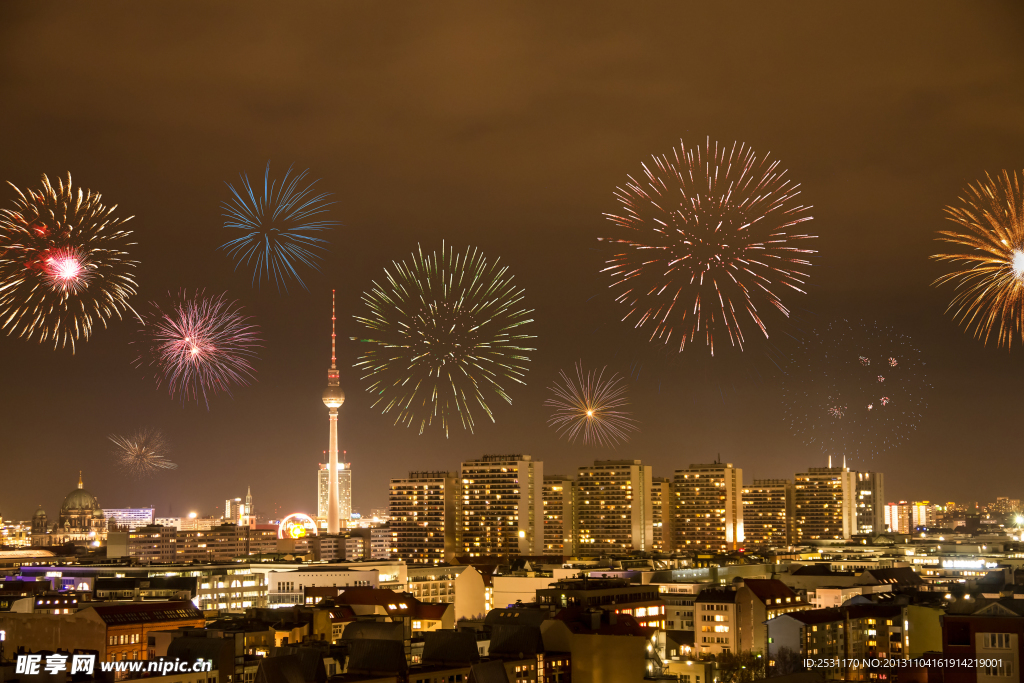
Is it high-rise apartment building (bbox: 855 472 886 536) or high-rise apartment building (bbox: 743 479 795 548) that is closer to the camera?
high-rise apartment building (bbox: 743 479 795 548)

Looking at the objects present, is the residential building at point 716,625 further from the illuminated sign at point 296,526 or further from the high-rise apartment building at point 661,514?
the illuminated sign at point 296,526

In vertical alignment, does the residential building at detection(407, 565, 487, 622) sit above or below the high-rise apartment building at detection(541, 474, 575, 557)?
below

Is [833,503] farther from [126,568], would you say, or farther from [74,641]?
[74,641]

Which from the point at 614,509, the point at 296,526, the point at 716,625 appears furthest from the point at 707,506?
the point at 716,625

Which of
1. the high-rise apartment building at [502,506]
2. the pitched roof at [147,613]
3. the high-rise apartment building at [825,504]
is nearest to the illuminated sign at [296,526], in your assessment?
the high-rise apartment building at [502,506]

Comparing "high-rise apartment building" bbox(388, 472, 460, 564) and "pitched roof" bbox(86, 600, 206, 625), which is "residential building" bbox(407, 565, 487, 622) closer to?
"high-rise apartment building" bbox(388, 472, 460, 564)

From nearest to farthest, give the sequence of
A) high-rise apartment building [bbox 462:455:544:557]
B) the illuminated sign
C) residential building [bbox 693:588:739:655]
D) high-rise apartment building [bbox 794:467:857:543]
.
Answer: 1. residential building [bbox 693:588:739:655]
2. high-rise apartment building [bbox 462:455:544:557]
3. high-rise apartment building [bbox 794:467:857:543]
4. the illuminated sign

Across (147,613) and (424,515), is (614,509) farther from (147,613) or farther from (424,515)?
(147,613)

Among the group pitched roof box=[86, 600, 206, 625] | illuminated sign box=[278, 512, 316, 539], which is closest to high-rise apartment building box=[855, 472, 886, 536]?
illuminated sign box=[278, 512, 316, 539]
